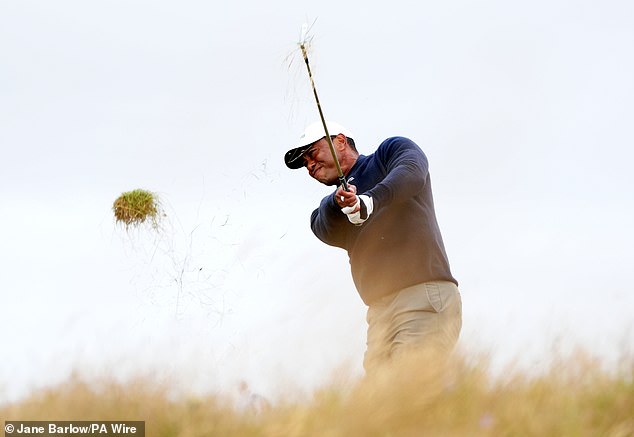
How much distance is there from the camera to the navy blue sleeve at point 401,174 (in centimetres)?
628

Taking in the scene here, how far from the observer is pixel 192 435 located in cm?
382

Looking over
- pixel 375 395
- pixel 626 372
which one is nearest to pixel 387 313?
pixel 626 372

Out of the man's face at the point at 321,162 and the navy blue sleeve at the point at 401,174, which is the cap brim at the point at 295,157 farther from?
the navy blue sleeve at the point at 401,174

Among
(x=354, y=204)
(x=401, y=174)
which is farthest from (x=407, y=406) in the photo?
(x=401, y=174)

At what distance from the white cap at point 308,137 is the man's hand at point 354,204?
93 centimetres

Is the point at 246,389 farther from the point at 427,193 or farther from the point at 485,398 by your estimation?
the point at 427,193

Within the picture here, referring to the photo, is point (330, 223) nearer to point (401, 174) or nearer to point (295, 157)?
point (295, 157)

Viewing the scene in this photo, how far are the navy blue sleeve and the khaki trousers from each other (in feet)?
2.22

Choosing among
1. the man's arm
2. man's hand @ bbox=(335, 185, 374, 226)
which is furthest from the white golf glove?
the man's arm

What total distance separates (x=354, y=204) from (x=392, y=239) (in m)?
0.81

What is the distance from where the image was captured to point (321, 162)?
22.8 feet

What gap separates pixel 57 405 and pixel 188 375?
59cm

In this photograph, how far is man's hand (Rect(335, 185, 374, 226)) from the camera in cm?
598

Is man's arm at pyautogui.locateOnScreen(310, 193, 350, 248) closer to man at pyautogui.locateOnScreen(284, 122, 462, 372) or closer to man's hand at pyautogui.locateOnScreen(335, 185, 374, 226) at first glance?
man at pyautogui.locateOnScreen(284, 122, 462, 372)
